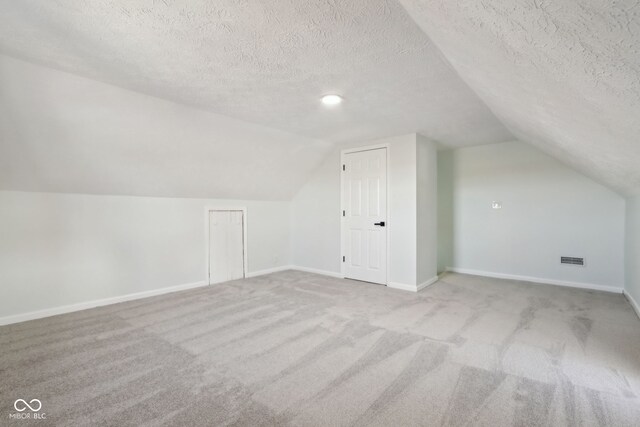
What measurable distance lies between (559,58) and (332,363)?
213 cm

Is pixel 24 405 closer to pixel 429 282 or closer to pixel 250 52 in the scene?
pixel 250 52

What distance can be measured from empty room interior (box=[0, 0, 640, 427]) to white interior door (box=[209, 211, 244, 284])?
39 mm

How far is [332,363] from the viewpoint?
216 centimetres

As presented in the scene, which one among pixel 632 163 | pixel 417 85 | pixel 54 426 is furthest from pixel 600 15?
pixel 54 426

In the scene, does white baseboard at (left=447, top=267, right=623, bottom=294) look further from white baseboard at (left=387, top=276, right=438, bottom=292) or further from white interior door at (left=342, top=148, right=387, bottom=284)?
white interior door at (left=342, top=148, right=387, bottom=284)

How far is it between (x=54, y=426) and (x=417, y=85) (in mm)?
3230

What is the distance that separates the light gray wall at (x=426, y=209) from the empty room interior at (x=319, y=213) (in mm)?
56

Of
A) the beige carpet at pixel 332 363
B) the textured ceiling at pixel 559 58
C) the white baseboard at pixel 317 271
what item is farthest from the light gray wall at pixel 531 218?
the textured ceiling at pixel 559 58

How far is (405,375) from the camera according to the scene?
6.57 ft

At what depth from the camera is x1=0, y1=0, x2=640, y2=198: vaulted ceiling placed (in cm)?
104

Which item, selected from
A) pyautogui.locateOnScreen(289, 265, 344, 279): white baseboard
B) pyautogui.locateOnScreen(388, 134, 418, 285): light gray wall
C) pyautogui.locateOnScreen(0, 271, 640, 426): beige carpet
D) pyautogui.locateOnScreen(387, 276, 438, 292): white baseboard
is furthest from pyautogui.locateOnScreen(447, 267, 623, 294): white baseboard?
pyautogui.locateOnScreen(289, 265, 344, 279): white baseboard

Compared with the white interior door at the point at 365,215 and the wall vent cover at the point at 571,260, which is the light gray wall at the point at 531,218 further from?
the white interior door at the point at 365,215

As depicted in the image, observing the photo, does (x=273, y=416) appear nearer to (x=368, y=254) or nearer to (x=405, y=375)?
(x=405, y=375)

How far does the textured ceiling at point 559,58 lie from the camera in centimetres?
82
